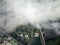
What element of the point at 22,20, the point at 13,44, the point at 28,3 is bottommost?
the point at 13,44

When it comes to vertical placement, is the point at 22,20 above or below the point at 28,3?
below

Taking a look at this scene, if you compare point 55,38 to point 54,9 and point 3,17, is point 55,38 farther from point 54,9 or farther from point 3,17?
point 3,17

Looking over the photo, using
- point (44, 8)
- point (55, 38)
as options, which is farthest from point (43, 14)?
point (55, 38)

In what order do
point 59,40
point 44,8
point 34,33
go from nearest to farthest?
point 59,40
point 34,33
point 44,8

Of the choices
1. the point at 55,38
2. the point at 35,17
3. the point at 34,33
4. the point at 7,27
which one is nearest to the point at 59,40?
the point at 55,38

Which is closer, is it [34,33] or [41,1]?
[34,33]

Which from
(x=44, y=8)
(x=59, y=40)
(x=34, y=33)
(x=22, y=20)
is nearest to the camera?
(x=59, y=40)
